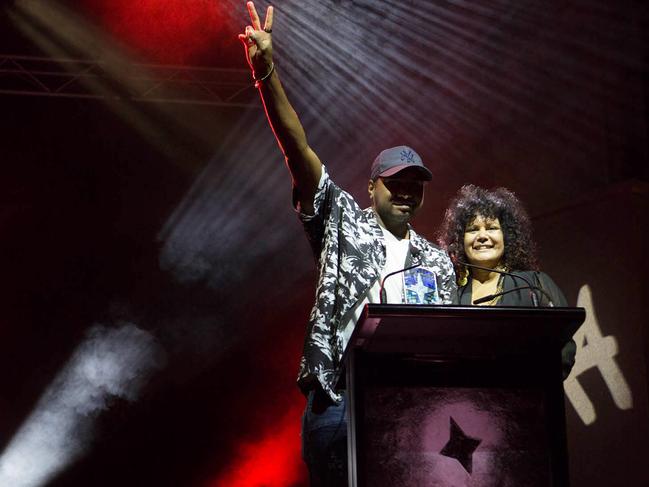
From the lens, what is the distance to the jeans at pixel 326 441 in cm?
184

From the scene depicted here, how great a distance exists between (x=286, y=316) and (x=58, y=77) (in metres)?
2.52

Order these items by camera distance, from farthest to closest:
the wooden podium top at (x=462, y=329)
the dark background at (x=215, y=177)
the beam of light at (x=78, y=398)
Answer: the beam of light at (x=78, y=398)
the dark background at (x=215, y=177)
the wooden podium top at (x=462, y=329)

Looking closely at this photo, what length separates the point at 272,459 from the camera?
610cm

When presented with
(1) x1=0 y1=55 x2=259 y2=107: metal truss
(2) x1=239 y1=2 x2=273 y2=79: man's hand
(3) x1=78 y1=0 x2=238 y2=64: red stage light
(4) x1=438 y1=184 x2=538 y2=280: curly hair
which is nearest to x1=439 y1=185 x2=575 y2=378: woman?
(4) x1=438 y1=184 x2=538 y2=280: curly hair

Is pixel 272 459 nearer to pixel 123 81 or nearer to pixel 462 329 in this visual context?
pixel 123 81

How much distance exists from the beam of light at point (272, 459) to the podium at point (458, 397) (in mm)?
4720

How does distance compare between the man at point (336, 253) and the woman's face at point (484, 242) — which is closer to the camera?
the man at point (336, 253)

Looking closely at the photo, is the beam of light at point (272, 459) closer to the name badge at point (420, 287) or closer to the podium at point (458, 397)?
the name badge at point (420, 287)

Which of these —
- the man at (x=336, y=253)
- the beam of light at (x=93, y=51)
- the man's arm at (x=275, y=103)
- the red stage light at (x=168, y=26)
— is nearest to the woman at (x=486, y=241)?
the man at (x=336, y=253)

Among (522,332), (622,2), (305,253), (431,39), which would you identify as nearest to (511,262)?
(522,332)

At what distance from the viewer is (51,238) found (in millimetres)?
5941

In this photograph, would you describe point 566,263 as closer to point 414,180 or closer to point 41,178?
point 414,180

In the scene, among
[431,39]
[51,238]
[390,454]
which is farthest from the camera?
[51,238]

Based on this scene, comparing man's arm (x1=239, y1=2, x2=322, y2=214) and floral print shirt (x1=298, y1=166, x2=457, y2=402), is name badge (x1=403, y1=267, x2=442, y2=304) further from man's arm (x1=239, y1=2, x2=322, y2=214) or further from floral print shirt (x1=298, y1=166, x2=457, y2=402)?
man's arm (x1=239, y1=2, x2=322, y2=214)
